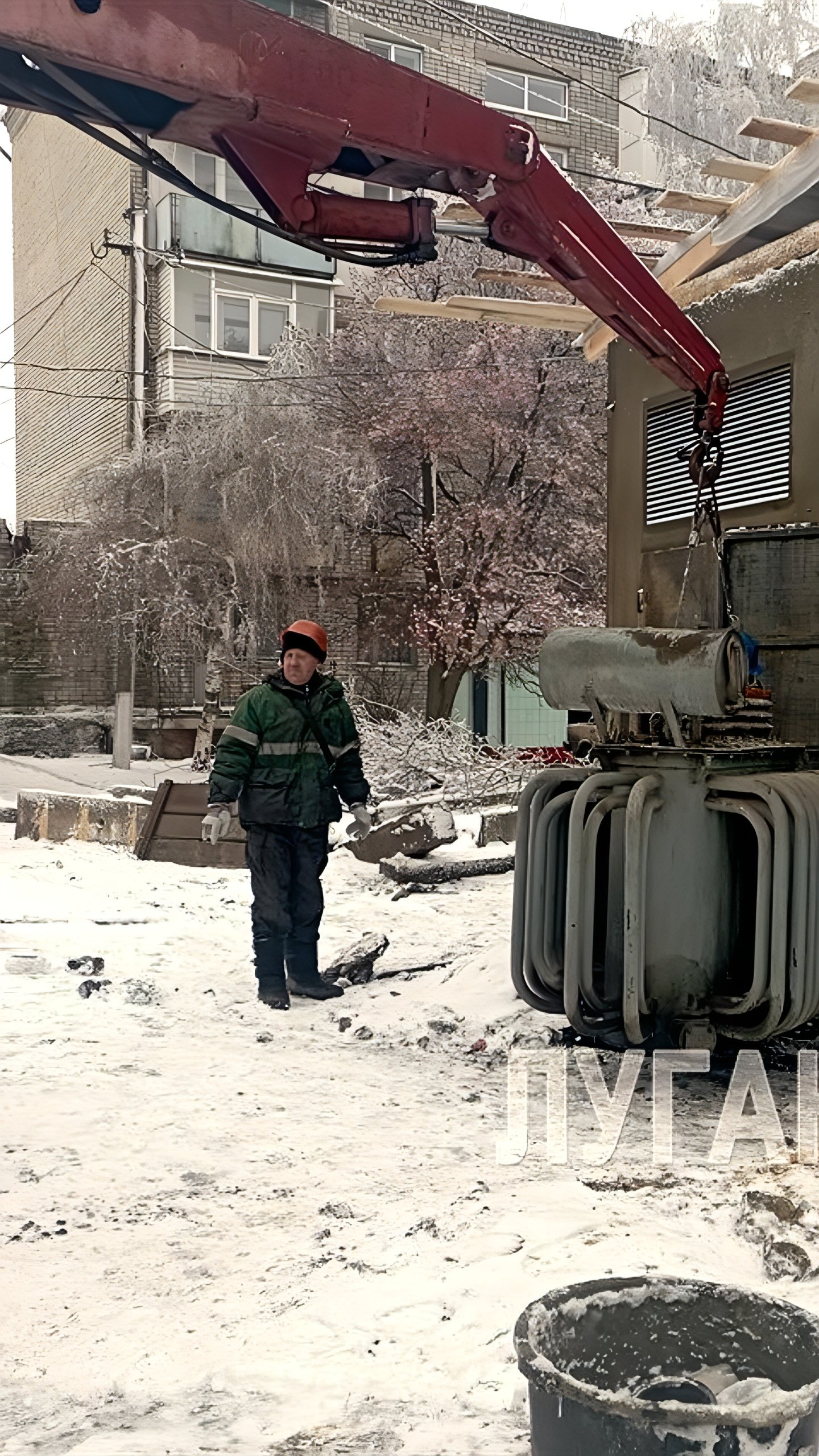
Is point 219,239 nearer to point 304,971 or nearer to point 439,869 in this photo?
point 439,869

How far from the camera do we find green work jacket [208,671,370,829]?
655 centimetres

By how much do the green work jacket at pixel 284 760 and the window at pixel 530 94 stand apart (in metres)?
24.5

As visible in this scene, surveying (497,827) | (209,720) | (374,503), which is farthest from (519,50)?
(497,827)

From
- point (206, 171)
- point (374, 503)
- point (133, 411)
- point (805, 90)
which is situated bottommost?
point (805, 90)

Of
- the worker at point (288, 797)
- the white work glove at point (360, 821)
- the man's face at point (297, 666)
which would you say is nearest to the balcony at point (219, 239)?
the man's face at point (297, 666)

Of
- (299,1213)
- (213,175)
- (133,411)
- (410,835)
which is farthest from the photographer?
(213,175)

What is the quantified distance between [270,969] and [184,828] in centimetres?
433

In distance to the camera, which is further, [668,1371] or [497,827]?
[497,827]

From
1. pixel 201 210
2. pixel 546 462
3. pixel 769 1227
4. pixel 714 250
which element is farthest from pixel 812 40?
pixel 769 1227

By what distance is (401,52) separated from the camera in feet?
85.6

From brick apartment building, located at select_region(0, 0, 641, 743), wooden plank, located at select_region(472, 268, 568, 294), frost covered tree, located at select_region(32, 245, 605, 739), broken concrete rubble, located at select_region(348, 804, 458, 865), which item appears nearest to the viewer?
wooden plank, located at select_region(472, 268, 568, 294)

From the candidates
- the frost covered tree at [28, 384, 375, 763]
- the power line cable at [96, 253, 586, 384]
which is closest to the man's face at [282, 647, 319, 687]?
the power line cable at [96, 253, 586, 384]

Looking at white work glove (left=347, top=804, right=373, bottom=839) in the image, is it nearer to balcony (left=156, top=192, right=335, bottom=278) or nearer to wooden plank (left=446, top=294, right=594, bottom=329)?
wooden plank (left=446, top=294, right=594, bottom=329)

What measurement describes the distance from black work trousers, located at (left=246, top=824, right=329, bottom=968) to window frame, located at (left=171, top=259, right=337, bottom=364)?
1790 centimetres
